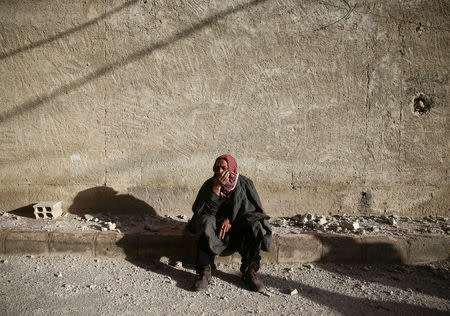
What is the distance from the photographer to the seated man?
2.64 m

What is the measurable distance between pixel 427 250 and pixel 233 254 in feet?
7.14

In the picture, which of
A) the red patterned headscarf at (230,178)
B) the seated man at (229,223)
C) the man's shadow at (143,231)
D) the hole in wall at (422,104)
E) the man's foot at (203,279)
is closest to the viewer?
the man's foot at (203,279)

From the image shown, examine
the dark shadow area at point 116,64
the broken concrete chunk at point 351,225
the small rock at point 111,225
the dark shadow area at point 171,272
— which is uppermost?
the dark shadow area at point 116,64

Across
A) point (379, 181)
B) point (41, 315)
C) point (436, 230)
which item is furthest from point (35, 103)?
point (436, 230)

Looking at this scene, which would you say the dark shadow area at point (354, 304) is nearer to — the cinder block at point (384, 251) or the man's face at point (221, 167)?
the cinder block at point (384, 251)

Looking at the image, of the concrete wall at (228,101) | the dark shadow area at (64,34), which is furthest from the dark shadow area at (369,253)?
the dark shadow area at (64,34)

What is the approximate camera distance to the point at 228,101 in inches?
138

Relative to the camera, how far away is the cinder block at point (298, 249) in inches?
119

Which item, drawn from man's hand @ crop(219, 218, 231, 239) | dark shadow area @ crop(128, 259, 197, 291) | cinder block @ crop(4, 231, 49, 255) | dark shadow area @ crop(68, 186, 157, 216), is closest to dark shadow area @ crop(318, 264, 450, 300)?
man's hand @ crop(219, 218, 231, 239)

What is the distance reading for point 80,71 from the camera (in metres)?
3.43

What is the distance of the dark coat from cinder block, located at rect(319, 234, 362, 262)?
81 cm

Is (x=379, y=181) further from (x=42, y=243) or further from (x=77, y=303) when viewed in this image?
(x=42, y=243)

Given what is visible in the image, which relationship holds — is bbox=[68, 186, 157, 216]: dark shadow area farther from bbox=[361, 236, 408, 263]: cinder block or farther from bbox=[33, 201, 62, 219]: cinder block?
bbox=[361, 236, 408, 263]: cinder block

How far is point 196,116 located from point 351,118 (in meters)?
2.01
